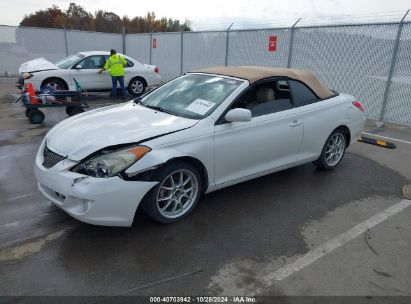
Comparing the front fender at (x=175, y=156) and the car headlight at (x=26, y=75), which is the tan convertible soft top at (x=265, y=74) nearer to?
the front fender at (x=175, y=156)

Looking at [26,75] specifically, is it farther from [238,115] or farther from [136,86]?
[238,115]

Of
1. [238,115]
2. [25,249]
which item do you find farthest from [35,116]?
[238,115]

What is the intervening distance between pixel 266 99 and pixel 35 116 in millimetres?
5978

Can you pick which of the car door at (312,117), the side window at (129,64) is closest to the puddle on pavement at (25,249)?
the car door at (312,117)

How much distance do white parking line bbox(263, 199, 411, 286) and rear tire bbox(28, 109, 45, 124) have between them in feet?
23.4

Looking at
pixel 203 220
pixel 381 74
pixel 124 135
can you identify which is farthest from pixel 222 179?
pixel 381 74

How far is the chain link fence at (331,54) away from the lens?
9219 millimetres

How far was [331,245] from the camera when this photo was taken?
11.9ft

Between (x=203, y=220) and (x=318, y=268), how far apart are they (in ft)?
4.31

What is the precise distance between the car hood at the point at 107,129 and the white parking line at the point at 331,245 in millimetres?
1694

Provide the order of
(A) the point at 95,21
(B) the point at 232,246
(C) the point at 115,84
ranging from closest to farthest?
(B) the point at 232,246 → (C) the point at 115,84 → (A) the point at 95,21

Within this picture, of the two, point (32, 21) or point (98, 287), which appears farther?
point (32, 21)

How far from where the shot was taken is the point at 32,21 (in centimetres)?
5250

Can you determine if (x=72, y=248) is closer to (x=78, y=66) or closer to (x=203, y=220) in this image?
(x=203, y=220)
